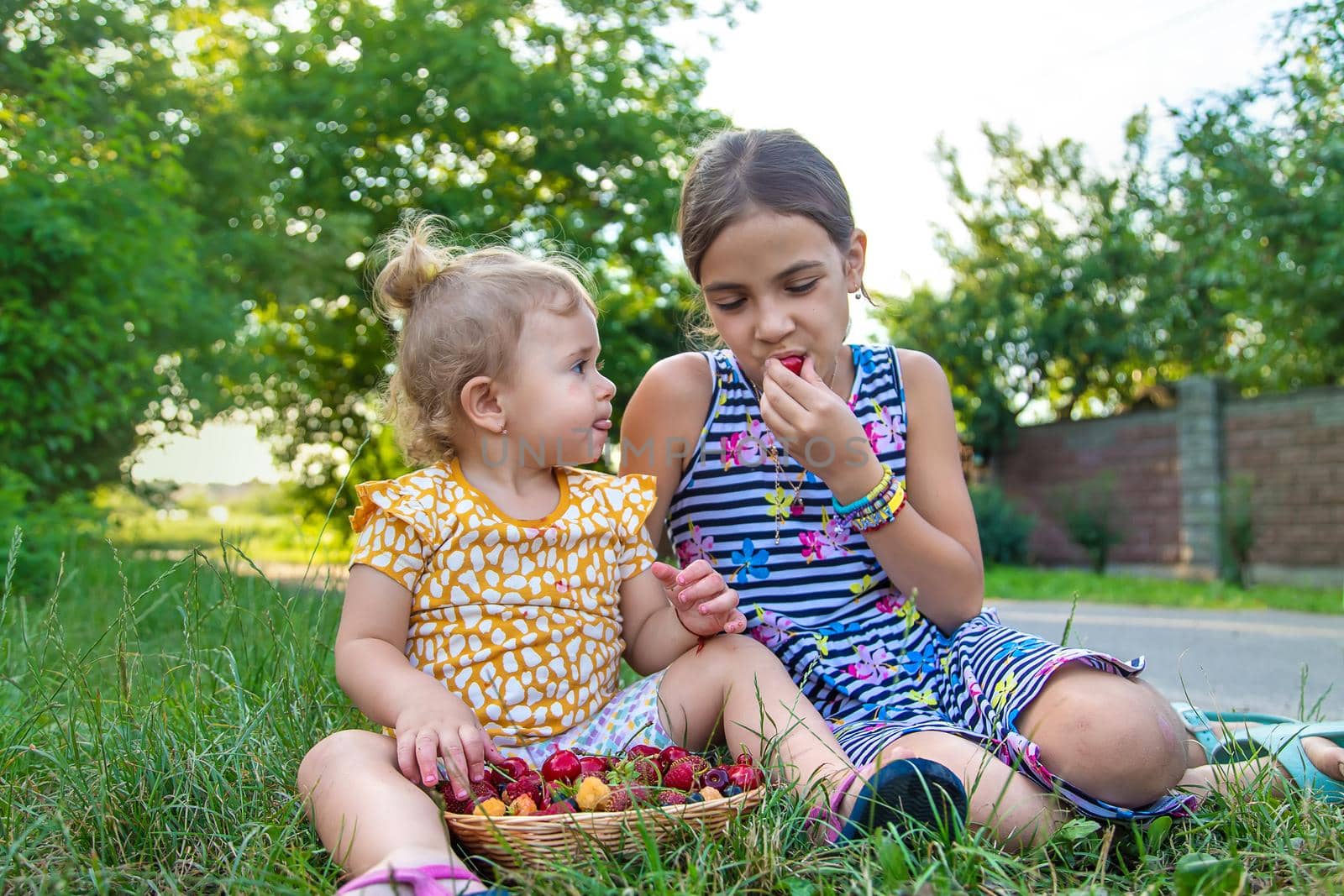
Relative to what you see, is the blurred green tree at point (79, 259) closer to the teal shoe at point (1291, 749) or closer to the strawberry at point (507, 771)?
the strawberry at point (507, 771)

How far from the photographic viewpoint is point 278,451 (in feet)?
38.5

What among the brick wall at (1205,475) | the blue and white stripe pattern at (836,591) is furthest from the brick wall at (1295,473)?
the blue and white stripe pattern at (836,591)

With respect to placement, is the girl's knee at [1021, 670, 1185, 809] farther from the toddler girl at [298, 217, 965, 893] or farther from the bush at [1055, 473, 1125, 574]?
the bush at [1055, 473, 1125, 574]

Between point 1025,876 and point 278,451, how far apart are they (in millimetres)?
11396

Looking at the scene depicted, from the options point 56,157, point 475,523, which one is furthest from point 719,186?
point 56,157

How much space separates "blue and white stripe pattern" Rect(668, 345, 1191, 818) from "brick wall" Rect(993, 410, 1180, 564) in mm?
10535

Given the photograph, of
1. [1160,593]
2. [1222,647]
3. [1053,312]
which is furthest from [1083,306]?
[1222,647]

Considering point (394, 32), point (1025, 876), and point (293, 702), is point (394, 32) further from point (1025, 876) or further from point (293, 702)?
point (1025, 876)

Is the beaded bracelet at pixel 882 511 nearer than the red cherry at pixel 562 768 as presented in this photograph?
No

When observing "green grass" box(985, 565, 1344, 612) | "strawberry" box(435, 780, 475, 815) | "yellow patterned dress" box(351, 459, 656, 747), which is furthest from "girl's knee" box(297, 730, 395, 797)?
"green grass" box(985, 565, 1344, 612)

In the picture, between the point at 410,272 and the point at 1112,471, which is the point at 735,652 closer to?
the point at 410,272

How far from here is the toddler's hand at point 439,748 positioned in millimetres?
1479

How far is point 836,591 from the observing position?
211cm

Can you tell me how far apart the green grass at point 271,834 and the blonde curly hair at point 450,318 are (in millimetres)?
469
